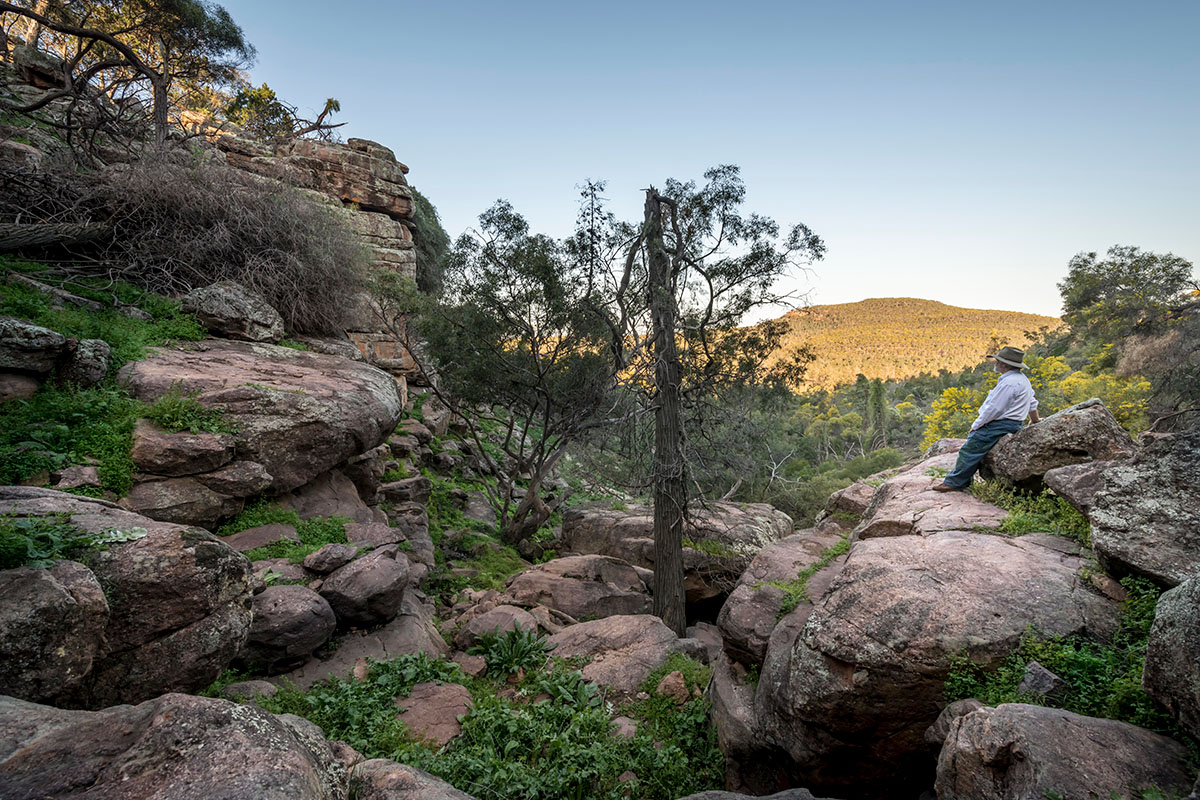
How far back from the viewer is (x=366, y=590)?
6.40 m

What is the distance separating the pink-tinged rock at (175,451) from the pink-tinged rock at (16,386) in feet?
3.90

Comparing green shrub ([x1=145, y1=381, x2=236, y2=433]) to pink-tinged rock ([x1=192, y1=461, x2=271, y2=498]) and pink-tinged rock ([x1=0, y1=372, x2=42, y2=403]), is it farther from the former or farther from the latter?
pink-tinged rock ([x1=0, y1=372, x2=42, y2=403])

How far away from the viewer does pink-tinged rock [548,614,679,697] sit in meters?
6.28

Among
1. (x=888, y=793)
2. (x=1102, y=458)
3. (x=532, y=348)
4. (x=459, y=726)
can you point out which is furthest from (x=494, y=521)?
(x=1102, y=458)

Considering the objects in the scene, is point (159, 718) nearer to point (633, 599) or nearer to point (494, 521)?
point (633, 599)

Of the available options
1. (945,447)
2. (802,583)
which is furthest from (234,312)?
(945,447)

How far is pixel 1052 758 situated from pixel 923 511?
4.02 meters

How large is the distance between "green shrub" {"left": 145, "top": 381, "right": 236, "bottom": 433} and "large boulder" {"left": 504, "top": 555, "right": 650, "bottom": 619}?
5442 mm

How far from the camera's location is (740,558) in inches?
417

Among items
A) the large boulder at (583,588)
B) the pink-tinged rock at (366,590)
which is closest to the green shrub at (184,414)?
the pink-tinged rock at (366,590)

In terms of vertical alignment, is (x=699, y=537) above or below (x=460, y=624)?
above

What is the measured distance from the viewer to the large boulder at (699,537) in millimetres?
10469

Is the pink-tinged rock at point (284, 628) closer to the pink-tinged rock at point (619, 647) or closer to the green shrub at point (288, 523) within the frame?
the green shrub at point (288, 523)

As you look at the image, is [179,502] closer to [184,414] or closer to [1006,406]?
[184,414]
